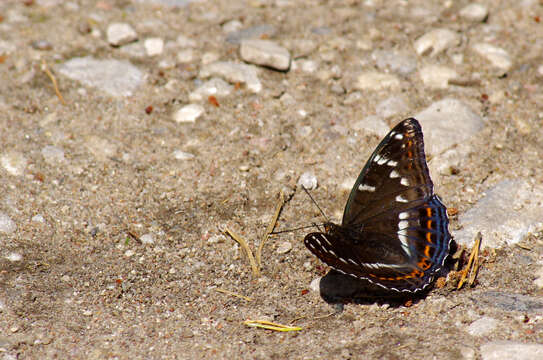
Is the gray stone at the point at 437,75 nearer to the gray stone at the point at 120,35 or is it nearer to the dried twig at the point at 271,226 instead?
the dried twig at the point at 271,226

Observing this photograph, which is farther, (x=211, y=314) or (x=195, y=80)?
(x=195, y=80)

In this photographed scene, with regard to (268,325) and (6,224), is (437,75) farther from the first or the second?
(6,224)

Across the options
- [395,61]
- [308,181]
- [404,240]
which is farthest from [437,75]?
[404,240]

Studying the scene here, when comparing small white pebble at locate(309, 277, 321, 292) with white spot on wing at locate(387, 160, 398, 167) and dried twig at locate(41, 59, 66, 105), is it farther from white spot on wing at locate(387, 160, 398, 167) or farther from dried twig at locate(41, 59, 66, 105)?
dried twig at locate(41, 59, 66, 105)

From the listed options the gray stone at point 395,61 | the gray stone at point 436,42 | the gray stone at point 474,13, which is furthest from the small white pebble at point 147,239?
Answer: the gray stone at point 474,13

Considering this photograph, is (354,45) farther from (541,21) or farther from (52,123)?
(52,123)

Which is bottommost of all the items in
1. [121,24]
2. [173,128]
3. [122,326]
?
[122,326]

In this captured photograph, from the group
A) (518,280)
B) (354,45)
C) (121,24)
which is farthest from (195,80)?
(518,280)
